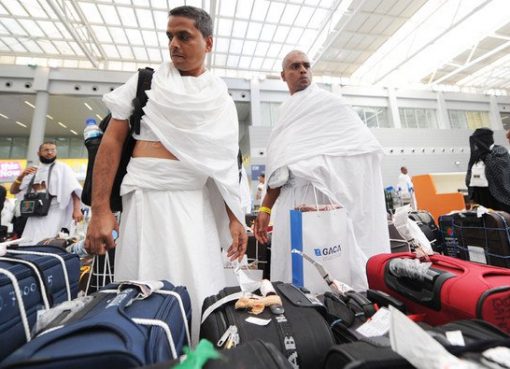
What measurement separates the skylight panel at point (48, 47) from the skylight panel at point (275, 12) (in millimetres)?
7293

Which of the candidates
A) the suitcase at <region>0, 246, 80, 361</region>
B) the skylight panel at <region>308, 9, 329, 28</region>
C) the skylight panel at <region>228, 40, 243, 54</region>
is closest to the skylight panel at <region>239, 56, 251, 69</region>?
the skylight panel at <region>228, 40, 243, 54</region>

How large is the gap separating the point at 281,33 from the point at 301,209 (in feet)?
Result: 29.1

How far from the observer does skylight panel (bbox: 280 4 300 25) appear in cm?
757

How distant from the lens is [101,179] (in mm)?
981

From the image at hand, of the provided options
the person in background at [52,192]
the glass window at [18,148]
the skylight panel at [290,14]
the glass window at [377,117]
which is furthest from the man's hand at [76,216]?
the glass window at [18,148]

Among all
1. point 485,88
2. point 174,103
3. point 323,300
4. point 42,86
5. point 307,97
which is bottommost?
point 323,300

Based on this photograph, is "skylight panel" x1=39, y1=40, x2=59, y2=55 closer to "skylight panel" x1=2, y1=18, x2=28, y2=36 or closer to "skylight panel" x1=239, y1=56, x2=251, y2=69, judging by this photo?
"skylight panel" x1=2, y1=18, x2=28, y2=36

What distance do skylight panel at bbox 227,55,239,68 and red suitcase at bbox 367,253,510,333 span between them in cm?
1043

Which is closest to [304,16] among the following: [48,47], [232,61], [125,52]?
[232,61]

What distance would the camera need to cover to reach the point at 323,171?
4.83 ft

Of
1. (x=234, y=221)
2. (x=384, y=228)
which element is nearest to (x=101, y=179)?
(x=234, y=221)

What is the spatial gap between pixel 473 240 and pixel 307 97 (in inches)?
55.3

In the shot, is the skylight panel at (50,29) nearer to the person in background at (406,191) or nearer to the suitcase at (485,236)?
the suitcase at (485,236)

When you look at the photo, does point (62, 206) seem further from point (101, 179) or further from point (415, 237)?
point (415, 237)
